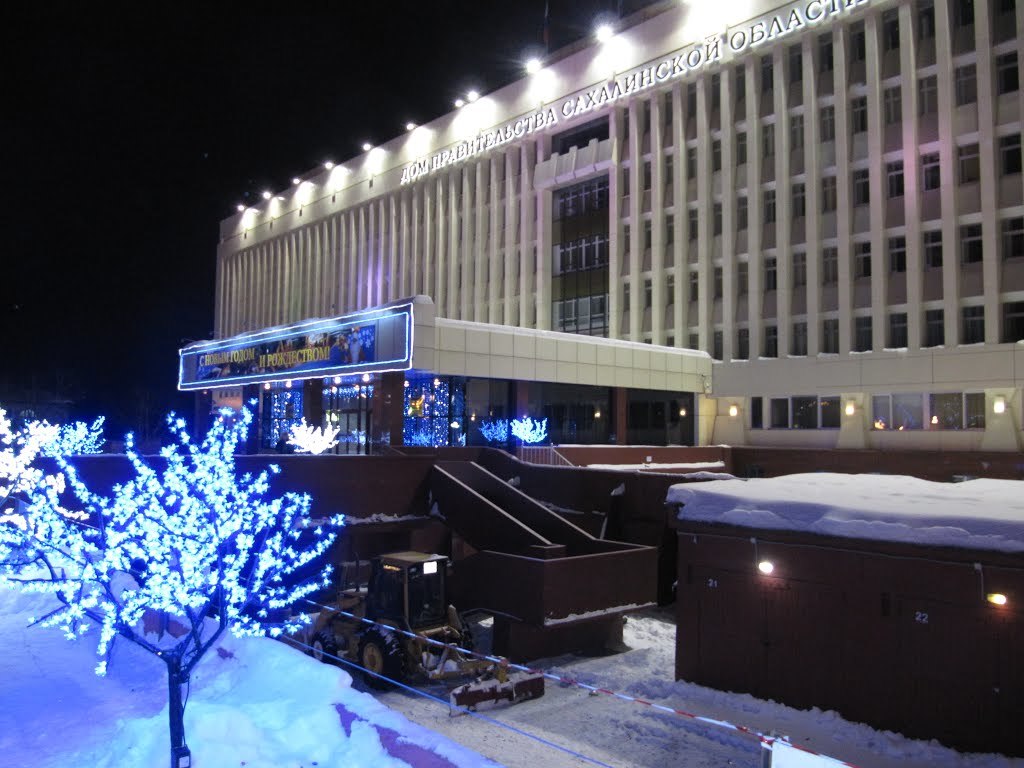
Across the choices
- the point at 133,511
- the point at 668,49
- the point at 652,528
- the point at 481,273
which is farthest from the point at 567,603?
the point at 481,273

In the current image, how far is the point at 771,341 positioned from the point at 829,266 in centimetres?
479

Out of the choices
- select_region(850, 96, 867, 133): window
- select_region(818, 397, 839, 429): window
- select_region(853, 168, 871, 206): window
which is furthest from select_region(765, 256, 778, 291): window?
select_region(850, 96, 867, 133): window

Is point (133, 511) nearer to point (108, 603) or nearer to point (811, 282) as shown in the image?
point (108, 603)

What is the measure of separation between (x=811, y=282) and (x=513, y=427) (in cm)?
1646

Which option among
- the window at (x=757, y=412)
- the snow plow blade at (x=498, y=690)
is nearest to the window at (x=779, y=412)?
the window at (x=757, y=412)

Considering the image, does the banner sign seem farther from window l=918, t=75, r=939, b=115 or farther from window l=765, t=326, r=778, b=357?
window l=918, t=75, r=939, b=115

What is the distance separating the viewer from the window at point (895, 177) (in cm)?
3712

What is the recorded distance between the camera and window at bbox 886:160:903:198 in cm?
3712

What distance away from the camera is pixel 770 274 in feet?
138

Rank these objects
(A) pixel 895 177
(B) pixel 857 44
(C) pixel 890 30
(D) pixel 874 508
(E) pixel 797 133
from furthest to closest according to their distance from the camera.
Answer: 1. (E) pixel 797 133
2. (B) pixel 857 44
3. (C) pixel 890 30
4. (A) pixel 895 177
5. (D) pixel 874 508

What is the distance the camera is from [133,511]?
10.1 meters

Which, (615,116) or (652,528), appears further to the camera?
(615,116)

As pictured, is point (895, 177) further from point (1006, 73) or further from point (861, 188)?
point (1006, 73)

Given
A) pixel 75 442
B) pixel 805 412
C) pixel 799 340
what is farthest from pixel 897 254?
pixel 75 442
